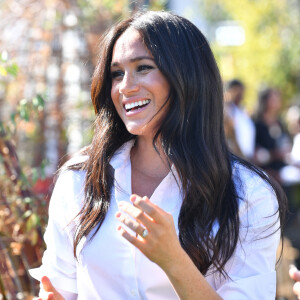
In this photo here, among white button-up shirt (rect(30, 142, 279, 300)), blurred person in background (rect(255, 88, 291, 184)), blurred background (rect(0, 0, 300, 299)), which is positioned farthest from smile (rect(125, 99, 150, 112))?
blurred person in background (rect(255, 88, 291, 184))

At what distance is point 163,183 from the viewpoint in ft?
6.91

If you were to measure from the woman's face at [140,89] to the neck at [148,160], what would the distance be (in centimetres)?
9

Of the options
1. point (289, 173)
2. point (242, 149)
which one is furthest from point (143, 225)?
point (289, 173)

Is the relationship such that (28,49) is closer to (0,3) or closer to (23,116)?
(0,3)

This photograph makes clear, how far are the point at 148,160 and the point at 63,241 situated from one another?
1.30 feet

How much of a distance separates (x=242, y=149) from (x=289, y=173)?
89 cm

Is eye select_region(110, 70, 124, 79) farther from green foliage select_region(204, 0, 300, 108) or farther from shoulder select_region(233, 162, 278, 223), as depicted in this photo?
green foliage select_region(204, 0, 300, 108)

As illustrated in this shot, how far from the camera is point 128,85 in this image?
2.12m

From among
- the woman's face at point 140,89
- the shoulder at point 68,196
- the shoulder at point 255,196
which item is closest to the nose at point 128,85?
the woman's face at point 140,89

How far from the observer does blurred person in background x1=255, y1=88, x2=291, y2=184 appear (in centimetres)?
660

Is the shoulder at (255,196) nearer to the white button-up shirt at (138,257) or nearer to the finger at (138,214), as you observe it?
the white button-up shirt at (138,257)

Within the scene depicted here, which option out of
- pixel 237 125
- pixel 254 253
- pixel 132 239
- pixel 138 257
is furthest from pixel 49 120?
pixel 132 239

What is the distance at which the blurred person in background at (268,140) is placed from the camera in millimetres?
6602

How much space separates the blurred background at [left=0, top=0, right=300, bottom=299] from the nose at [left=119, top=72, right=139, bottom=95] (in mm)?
598
